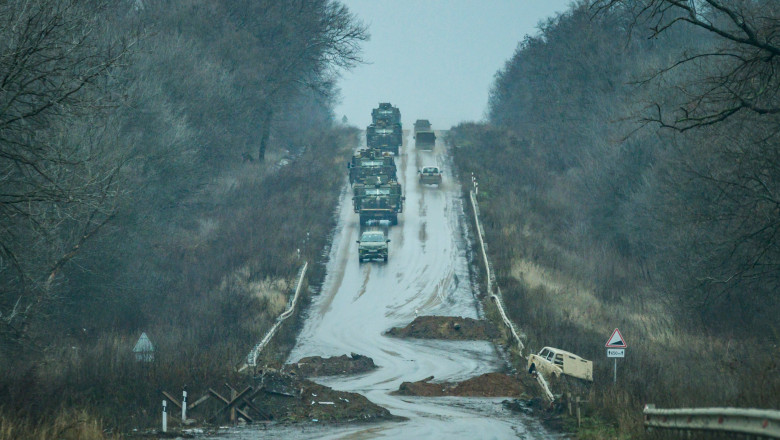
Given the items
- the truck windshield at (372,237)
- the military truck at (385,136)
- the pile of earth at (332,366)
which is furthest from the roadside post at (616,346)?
the military truck at (385,136)

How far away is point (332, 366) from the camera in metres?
28.4

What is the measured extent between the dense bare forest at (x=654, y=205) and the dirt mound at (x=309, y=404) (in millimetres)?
5155

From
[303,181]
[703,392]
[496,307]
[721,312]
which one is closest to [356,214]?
[303,181]

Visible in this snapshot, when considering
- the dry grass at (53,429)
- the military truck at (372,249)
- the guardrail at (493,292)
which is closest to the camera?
the dry grass at (53,429)

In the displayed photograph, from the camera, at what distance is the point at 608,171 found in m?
47.3

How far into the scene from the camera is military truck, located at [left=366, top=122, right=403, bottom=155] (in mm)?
75125

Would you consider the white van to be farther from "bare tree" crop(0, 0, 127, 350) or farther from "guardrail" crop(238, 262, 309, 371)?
"bare tree" crop(0, 0, 127, 350)

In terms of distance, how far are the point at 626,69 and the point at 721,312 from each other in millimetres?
30401

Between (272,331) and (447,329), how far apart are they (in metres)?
6.96

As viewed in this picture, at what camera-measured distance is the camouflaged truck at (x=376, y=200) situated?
171 ft

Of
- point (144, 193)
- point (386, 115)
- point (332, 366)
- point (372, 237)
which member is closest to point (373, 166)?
point (372, 237)

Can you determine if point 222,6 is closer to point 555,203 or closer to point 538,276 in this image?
point 555,203

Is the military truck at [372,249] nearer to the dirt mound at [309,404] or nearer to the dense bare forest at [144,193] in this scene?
the dense bare forest at [144,193]

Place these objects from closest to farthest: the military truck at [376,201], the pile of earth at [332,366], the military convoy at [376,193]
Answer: the pile of earth at [332,366] → the military convoy at [376,193] → the military truck at [376,201]
